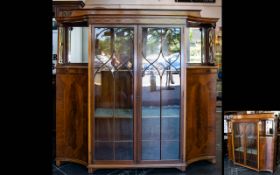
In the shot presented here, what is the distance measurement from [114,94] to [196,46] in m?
1.61

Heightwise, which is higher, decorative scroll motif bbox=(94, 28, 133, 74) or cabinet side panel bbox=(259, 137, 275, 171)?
decorative scroll motif bbox=(94, 28, 133, 74)

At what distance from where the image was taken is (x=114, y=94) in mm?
3436

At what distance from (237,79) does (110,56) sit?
1760mm

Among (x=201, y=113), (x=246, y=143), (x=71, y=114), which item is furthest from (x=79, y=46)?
(x=246, y=143)

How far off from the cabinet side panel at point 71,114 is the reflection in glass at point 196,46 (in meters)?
1.26

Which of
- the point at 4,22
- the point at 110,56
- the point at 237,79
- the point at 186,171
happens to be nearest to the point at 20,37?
the point at 4,22

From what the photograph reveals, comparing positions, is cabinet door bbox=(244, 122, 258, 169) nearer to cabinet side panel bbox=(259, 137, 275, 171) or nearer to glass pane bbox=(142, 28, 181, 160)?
cabinet side panel bbox=(259, 137, 275, 171)

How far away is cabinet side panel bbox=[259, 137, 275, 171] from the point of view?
1.87m

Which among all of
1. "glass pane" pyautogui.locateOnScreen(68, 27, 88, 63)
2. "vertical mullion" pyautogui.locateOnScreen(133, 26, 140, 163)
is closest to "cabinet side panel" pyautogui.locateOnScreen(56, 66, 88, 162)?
"vertical mullion" pyautogui.locateOnScreen(133, 26, 140, 163)

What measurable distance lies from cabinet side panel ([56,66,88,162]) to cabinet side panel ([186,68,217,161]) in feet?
3.37

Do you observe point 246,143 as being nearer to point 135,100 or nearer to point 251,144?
point 251,144

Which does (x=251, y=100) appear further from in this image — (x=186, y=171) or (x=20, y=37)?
(x=186, y=171)

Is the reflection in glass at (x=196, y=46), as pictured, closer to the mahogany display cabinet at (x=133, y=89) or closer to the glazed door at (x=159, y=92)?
the mahogany display cabinet at (x=133, y=89)

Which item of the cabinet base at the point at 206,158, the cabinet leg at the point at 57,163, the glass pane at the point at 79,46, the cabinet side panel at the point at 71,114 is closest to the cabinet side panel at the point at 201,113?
the cabinet base at the point at 206,158
